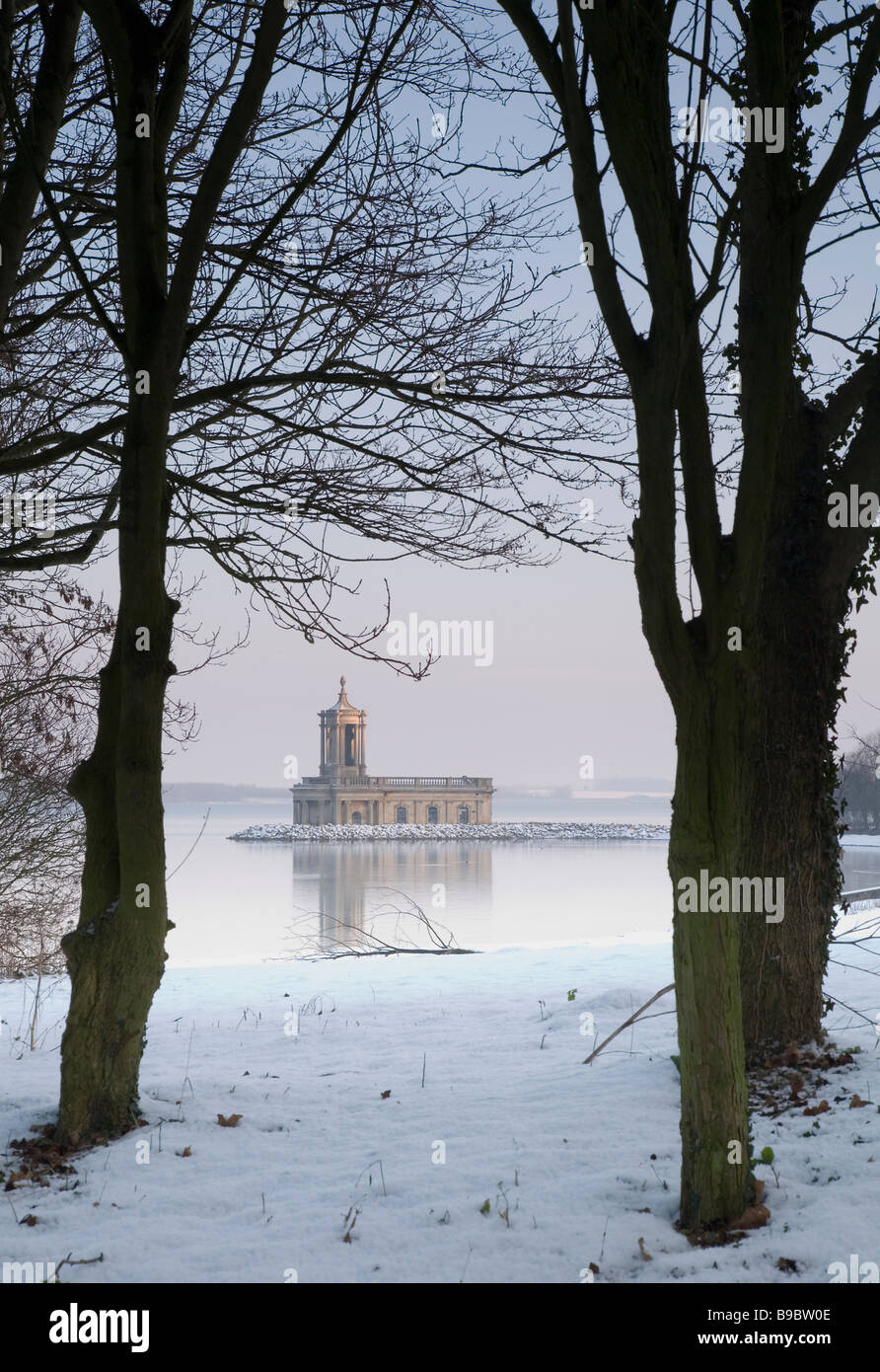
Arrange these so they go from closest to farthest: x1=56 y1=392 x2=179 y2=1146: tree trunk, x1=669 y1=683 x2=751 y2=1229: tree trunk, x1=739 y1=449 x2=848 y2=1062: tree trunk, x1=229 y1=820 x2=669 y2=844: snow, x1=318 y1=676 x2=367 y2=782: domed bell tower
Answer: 1. x1=669 y1=683 x2=751 y2=1229: tree trunk
2. x1=56 y1=392 x2=179 y2=1146: tree trunk
3. x1=739 y1=449 x2=848 y2=1062: tree trunk
4. x1=229 y1=820 x2=669 y2=844: snow
5. x1=318 y1=676 x2=367 y2=782: domed bell tower

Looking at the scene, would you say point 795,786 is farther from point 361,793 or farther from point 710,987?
point 361,793

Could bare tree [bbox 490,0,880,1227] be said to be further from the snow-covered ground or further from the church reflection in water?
the church reflection in water

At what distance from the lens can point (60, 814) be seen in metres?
11.7

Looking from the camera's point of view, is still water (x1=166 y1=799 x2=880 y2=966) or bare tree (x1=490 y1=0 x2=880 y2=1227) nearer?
bare tree (x1=490 y1=0 x2=880 y2=1227)

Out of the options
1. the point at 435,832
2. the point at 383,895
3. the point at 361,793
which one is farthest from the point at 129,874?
the point at 361,793

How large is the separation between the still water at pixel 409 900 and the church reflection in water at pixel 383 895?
35mm

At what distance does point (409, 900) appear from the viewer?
34.0ft

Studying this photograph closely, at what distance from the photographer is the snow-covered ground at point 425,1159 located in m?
3.55

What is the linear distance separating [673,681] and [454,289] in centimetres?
389

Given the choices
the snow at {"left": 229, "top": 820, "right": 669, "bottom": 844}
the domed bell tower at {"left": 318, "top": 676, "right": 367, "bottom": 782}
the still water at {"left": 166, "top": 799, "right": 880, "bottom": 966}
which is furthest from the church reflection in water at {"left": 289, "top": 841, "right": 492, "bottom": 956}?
the domed bell tower at {"left": 318, "top": 676, "right": 367, "bottom": 782}

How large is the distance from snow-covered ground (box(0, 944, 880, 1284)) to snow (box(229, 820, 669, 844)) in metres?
47.4

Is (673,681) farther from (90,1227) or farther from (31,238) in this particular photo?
(31,238)

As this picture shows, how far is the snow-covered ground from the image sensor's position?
11.6 ft

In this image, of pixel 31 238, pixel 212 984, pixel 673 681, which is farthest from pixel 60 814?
pixel 673 681
